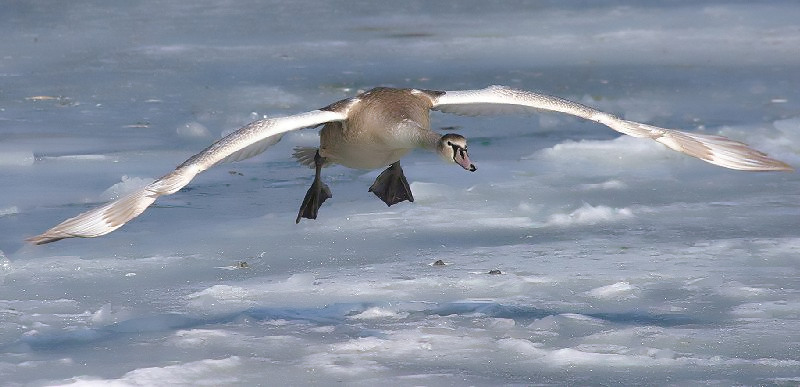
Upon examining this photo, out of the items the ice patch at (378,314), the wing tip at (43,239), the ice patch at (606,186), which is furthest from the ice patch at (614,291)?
the wing tip at (43,239)

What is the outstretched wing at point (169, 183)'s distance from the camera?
5246mm

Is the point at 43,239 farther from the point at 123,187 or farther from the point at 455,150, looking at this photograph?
the point at 123,187

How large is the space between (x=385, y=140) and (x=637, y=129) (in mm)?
1099

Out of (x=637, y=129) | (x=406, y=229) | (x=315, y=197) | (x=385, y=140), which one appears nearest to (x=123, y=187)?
(x=315, y=197)

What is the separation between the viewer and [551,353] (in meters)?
4.95

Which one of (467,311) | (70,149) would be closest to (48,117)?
(70,149)

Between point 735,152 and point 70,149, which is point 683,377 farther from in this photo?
point 70,149

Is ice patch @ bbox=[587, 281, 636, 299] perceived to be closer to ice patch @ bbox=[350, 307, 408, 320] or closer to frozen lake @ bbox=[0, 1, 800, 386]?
frozen lake @ bbox=[0, 1, 800, 386]

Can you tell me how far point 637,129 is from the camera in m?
6.08

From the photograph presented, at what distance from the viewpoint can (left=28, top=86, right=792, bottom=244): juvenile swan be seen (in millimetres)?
5441

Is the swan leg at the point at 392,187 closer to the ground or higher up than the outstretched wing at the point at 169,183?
higher up

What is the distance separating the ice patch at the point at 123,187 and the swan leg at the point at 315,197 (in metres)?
0.95

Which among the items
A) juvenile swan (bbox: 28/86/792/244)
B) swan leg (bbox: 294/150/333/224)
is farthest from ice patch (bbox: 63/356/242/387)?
swan leg (bbox: 294/150/333/224)

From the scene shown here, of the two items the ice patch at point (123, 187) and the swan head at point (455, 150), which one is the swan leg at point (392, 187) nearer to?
the ice patch at point (123, 187)
